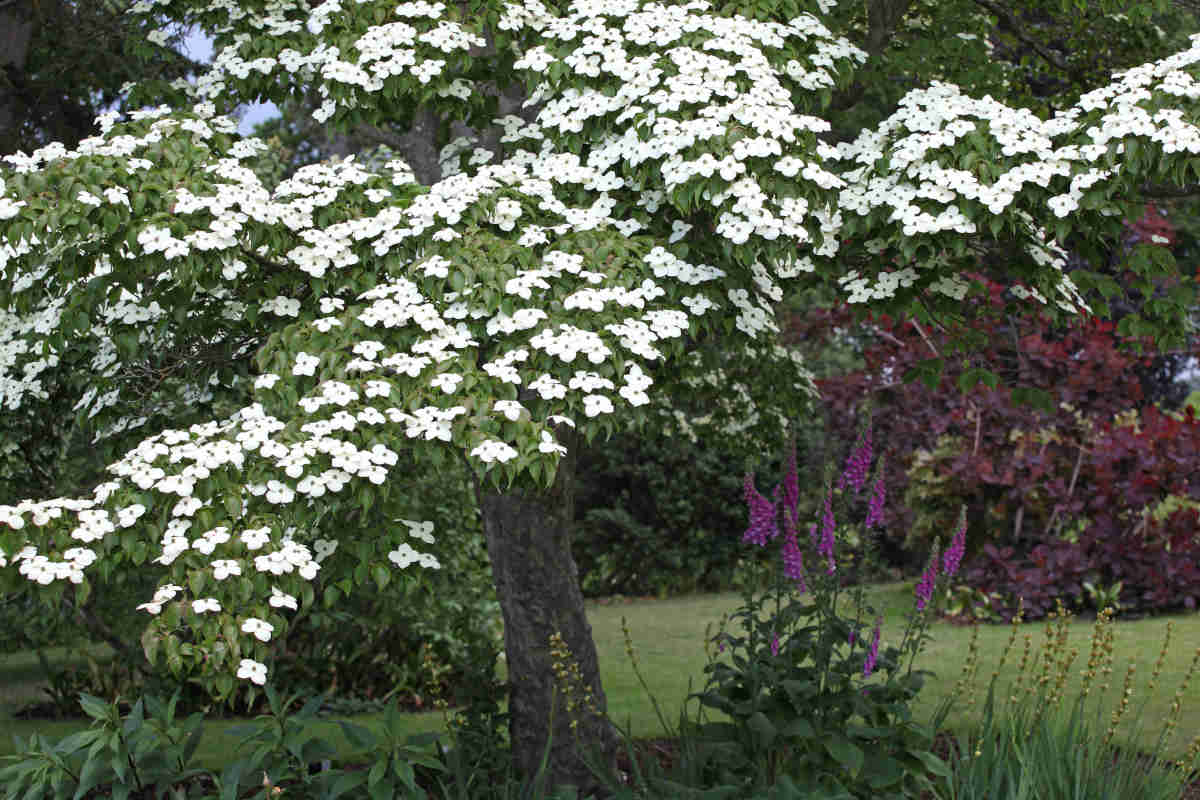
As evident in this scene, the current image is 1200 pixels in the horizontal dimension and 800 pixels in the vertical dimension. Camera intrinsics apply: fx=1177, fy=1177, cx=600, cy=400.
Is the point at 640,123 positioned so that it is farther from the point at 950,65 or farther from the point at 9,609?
the point at 9,609

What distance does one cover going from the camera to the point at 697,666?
736 centimetres

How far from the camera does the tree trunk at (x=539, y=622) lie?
4488mm

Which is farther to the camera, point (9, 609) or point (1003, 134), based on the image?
point (9, 609)

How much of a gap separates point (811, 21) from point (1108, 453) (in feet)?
17.1

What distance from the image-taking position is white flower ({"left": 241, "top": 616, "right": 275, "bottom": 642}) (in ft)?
8.73

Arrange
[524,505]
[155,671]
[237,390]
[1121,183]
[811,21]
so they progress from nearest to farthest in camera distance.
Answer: [1121,183] < [811,21] < [524,505] < [237,390] < [155,671]

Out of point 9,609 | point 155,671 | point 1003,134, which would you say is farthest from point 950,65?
point 9,609

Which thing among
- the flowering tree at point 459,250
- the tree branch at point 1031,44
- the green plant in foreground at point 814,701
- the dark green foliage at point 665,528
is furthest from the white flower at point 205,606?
the dark green foliage at point 665,528

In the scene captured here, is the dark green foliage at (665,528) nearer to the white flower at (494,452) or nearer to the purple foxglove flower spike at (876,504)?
the purple foxglove flower spike at (876,504)

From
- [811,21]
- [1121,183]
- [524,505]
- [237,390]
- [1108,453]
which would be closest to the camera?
[1121,183]

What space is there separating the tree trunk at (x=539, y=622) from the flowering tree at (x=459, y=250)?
96cm

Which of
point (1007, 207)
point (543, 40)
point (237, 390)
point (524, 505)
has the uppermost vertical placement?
point (543, 40)

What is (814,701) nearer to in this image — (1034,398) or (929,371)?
(929,371)

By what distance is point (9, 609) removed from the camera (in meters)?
6.25
